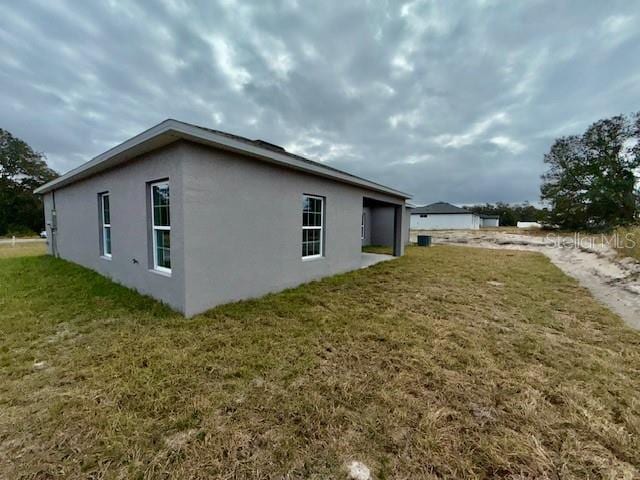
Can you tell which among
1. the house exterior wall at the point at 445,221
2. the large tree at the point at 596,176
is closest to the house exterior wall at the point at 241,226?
the large tree at the point at 596,176

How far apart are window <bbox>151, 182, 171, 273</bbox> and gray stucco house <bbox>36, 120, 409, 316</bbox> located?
0.06 feet

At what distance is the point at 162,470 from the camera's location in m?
1.53

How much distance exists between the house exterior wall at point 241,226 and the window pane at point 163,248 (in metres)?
0.96

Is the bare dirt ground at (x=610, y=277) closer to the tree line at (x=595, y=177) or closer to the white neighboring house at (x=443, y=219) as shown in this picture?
the tree line at (x=595, y=177)

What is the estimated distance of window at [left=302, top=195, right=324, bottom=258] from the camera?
20.0 feet

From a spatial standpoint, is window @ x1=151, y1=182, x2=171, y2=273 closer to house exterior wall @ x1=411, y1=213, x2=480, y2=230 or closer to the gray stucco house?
the gray stucco house

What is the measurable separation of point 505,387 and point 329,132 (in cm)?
1386

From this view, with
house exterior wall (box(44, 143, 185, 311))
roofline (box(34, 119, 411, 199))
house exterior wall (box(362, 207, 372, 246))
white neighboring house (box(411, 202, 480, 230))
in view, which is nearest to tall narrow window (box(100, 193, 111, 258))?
house exterior wall (box(44, 143, 185, 311))

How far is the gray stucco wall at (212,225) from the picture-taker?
3.86m

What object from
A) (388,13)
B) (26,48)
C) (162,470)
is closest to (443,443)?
(162,470)

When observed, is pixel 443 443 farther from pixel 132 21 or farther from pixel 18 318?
pixel 132 21

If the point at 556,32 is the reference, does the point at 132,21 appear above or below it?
below

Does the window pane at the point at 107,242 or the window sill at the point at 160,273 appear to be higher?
the window pane at the point at 107,242

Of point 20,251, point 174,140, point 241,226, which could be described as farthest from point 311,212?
point 20,251
